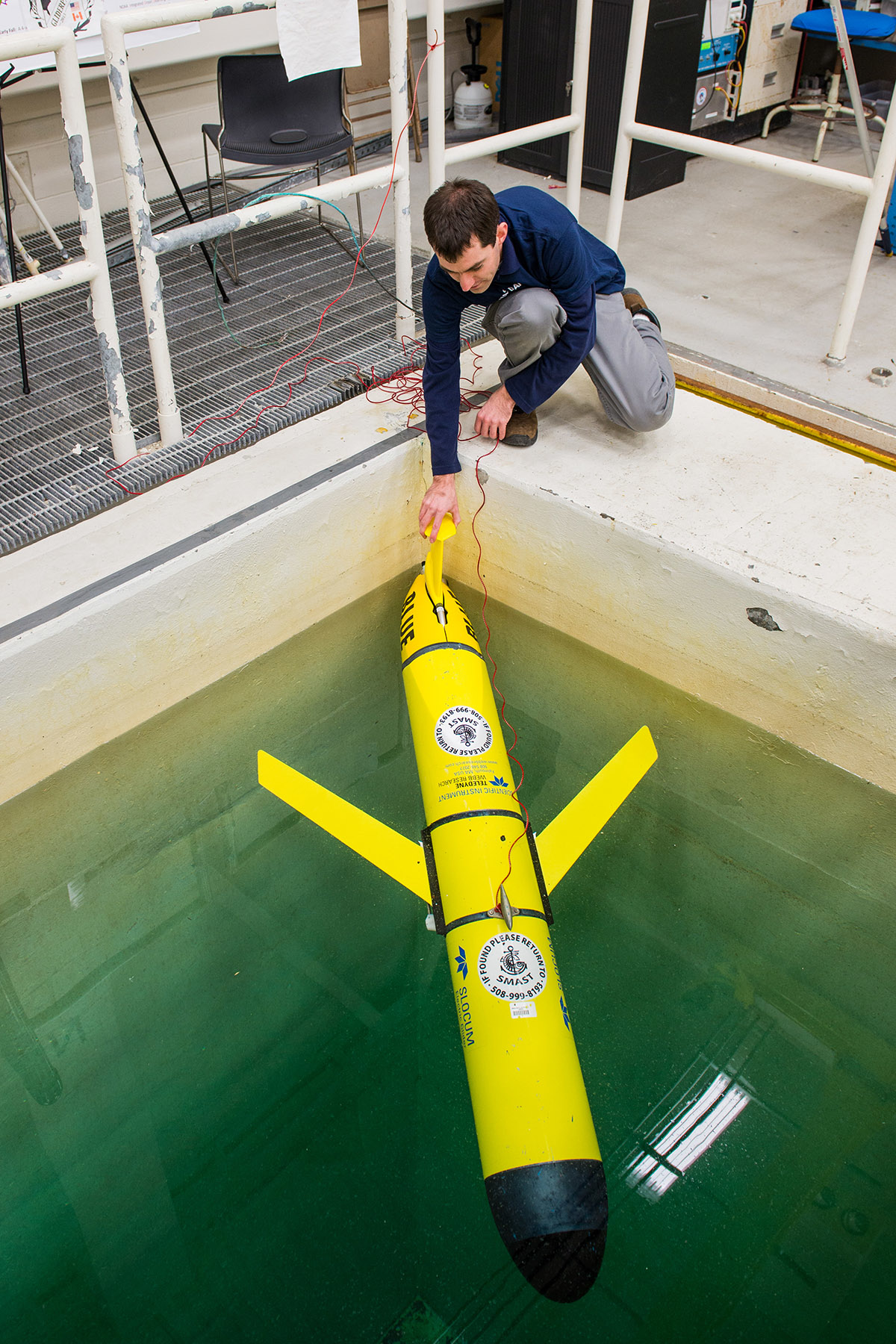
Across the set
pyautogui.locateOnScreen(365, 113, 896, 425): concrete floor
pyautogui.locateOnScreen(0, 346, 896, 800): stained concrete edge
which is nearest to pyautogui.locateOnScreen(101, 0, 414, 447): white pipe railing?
pyautogui.locateOnScreen(0, 346, 896, 800): stained concrete edge

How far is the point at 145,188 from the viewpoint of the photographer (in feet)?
9.14

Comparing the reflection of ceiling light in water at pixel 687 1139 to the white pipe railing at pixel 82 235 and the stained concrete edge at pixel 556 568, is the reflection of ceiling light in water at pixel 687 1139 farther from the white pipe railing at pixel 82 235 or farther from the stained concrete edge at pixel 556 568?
the white pipe railing at pixel 82 235

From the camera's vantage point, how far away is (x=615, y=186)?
3629 mm

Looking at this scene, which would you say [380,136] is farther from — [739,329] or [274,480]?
[274,480]

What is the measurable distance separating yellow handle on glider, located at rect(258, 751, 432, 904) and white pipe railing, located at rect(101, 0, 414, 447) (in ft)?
3.61

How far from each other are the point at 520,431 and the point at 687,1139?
187cm

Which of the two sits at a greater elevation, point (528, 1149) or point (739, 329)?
point (739, 329)

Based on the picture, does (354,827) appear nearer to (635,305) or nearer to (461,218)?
(461,218)

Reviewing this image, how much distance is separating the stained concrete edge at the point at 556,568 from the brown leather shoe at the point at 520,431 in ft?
0.17

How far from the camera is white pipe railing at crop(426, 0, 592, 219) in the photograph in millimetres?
2879

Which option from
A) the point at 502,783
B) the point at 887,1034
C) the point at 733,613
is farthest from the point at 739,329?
the point at 887,1034

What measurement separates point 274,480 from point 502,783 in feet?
3.63

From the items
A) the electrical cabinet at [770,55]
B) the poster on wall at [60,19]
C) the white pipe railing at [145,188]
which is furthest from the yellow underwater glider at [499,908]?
the electrical cabinet at [770,55]

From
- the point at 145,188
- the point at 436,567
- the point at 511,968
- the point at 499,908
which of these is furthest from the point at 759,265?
the point at 511,968
